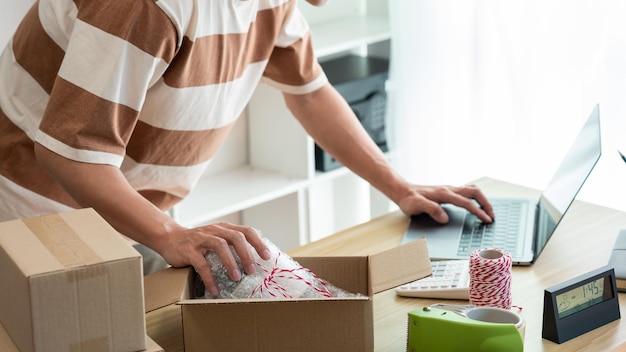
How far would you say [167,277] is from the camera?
4.47ft

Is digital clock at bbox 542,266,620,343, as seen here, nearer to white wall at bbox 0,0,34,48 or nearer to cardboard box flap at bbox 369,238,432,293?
cardboard box flap at bbox 369,238,432,293

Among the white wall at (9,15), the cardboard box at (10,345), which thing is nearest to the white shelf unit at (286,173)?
the white wall at (9,15)

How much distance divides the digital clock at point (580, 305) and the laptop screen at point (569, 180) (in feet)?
0.71

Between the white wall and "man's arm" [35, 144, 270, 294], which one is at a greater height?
the white wall

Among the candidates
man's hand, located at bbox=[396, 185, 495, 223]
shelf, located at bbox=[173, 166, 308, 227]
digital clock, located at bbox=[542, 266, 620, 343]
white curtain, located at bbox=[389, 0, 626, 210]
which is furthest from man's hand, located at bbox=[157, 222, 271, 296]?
white curtain, located at bbox=[389, 0, 626, 210]

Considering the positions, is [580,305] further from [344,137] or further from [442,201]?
[344,137]

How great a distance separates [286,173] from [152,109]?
1.49 metres

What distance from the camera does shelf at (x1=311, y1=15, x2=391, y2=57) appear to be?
3023mm

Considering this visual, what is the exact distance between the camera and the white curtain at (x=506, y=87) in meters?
2.54

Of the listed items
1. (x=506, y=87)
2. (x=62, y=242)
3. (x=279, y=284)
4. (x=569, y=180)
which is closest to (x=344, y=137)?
(x=569, y=180)

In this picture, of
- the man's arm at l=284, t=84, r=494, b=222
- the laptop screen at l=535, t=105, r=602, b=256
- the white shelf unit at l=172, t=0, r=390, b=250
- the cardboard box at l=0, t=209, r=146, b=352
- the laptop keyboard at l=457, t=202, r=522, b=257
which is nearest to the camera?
the cardboard box at l=0, t=209, r=146, b=352

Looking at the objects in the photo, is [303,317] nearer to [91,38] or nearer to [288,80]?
[91,38]

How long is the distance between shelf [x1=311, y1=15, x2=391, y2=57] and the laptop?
122 centimetres

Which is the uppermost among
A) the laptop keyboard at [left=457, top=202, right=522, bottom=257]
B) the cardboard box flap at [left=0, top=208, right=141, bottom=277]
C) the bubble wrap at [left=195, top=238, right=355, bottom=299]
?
the cardboard box flap at [left=0, top=208, right=141, bottom=277]
